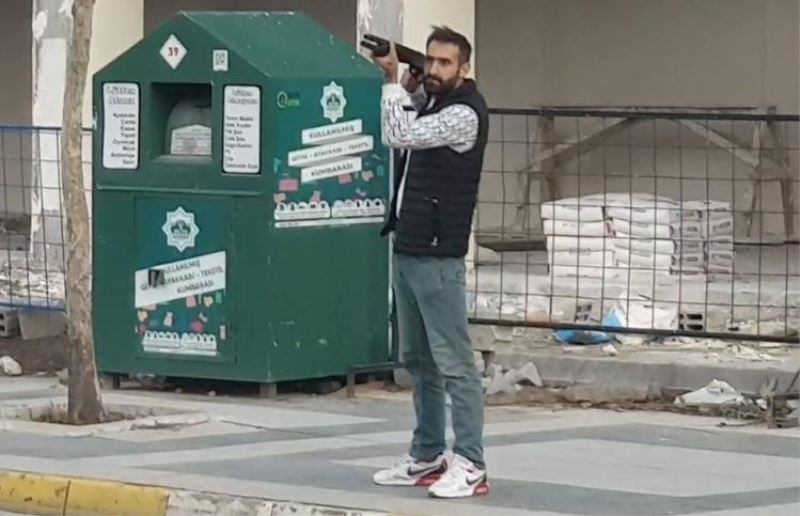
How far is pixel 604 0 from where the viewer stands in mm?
18641

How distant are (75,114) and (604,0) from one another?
9.78 m

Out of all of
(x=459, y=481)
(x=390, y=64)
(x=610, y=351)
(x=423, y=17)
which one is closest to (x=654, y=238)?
(x=610, y=351)

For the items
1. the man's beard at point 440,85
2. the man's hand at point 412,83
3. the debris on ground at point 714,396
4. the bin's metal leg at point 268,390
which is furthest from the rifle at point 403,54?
the debris on ground at point 714,396

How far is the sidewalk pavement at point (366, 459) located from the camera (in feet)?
25.9

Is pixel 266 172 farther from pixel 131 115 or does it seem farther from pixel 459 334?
pixel 459 334

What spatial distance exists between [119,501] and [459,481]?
1.46m

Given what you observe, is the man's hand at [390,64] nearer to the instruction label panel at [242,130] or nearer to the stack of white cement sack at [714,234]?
the instruction label panel at [242,130]

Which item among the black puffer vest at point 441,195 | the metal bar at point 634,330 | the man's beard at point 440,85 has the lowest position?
the metal bar at point 634,330

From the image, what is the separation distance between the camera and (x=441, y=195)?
25.5ft

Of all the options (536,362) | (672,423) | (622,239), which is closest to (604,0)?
(622,239)

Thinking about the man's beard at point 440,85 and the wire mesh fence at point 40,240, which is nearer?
the man's beard at point 440,85

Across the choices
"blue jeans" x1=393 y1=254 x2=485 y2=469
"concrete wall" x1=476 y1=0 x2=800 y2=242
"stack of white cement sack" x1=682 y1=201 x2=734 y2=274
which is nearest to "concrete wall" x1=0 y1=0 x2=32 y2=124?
"concrete wall" x1=476 y1=0 x2=800 y2=242

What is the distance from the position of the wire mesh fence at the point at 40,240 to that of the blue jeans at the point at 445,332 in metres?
4.61

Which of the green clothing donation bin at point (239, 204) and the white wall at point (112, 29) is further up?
the white wall at point (112, 29)
